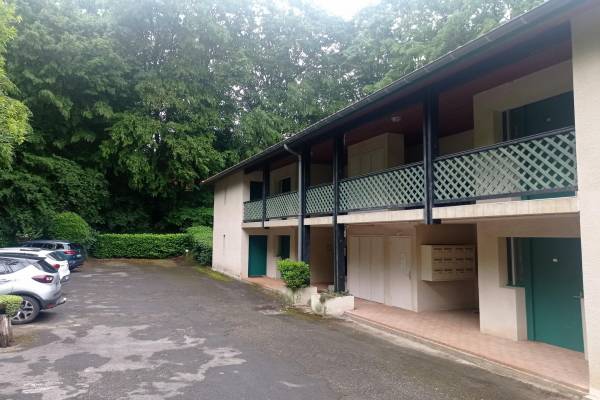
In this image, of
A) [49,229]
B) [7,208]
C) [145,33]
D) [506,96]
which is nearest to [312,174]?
[506,96]

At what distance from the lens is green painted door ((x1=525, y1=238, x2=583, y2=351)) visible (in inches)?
292

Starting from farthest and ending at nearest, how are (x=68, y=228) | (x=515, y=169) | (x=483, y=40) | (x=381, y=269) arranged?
(x=68, y=228), (x=381, y=269), (x=515, y=169), (x=483, y=40)

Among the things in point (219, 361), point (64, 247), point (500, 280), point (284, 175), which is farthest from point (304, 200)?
point (64, 247)

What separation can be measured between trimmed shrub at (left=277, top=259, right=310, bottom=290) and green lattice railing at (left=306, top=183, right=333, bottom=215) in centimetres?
161

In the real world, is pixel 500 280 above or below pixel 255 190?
below

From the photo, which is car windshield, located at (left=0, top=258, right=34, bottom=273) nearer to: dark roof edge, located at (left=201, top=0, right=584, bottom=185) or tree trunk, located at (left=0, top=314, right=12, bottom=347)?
tree trunk, located at (left=0, top=314, right=12, bottom=347)

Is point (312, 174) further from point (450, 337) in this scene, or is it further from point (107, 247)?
point (107, 247)

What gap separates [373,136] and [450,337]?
6.45 meters

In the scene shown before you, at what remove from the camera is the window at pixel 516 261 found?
8.31 m

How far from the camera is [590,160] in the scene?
18.3 ft

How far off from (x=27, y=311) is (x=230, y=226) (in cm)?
1123

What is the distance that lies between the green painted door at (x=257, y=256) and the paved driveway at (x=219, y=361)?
7.47m

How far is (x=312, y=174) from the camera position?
17297 mm

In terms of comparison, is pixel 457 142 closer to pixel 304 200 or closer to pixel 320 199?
pixel 320 199
